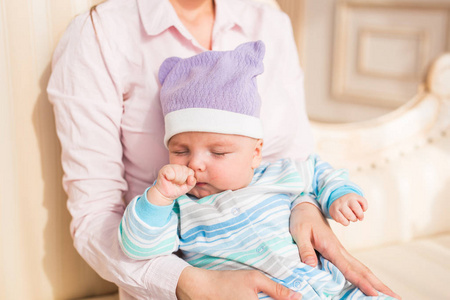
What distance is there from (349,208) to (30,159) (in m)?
0.78

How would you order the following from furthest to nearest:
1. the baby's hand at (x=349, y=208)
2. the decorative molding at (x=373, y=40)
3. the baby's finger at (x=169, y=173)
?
the decorative molding at (x=373, y=40), the baby's hand at (x=349, y=208), the baby's finger at (x=169, y=173)

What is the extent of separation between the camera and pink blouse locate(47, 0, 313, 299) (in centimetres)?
107

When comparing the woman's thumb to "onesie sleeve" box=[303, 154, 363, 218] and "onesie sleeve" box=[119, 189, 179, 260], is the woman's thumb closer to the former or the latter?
"onesie sleeve" box=[303, 154, 363, 218]

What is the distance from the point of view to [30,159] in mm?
1218

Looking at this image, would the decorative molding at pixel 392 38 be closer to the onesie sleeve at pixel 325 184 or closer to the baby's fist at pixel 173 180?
the onesie sleeve at pixel 325 184

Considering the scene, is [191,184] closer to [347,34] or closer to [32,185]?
[32,185]

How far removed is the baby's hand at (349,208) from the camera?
3.29ft

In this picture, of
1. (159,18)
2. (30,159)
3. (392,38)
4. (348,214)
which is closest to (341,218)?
(348,214)

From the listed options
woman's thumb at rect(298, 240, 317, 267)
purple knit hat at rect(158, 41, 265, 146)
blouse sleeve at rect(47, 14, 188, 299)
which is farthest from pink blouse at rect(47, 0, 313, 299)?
woman's thumb at rect(298, 240, 317, 267)

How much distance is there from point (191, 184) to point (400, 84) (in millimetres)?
3291

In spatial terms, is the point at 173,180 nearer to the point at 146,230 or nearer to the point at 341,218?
the point at 146,230

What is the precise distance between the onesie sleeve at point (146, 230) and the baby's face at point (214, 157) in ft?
0.30

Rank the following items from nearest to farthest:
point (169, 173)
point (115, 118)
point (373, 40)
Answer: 1. point (169, 173)
2. point (115, 118)
3. point (373, 40)

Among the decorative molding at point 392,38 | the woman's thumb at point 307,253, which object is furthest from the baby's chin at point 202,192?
the decorative molding at point 392,38
